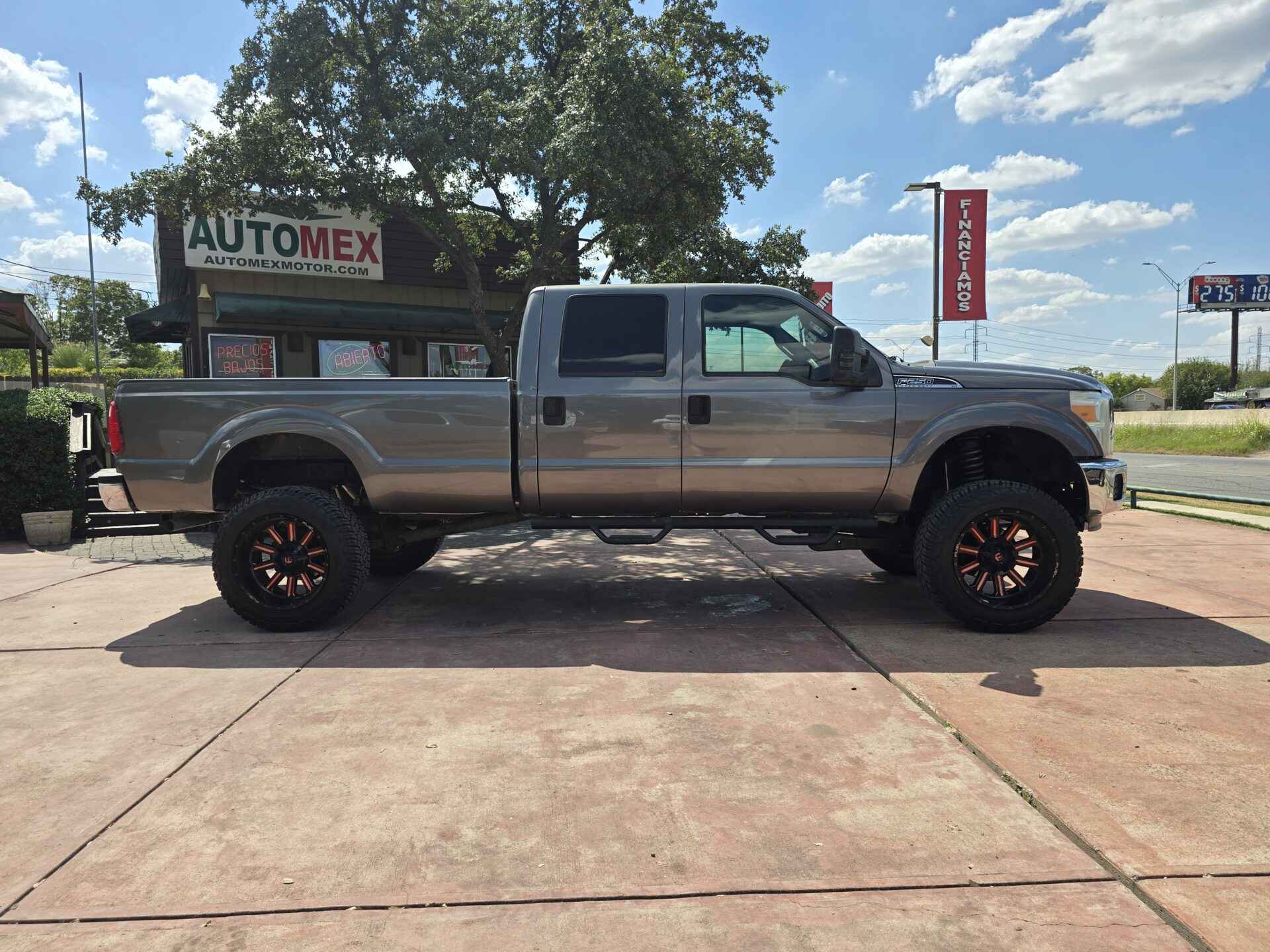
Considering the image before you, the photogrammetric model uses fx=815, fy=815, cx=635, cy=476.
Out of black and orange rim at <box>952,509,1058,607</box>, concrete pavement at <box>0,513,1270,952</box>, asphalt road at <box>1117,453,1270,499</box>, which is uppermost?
black and orange rim at <box>952,509,1058,607</box>

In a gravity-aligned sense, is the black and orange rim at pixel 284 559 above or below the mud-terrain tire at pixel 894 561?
above

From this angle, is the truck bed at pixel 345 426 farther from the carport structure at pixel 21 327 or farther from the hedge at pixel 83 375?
the hedge at pixel 83 375

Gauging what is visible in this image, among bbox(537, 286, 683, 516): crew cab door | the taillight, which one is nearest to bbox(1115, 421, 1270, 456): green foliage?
bbox(537, 286, 683, 516): crew cab door

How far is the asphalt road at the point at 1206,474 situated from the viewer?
14.2 metres

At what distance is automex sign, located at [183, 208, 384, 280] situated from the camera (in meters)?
15.0

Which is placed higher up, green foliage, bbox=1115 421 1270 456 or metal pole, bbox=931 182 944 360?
metal pole, bbox=931 182 944 360

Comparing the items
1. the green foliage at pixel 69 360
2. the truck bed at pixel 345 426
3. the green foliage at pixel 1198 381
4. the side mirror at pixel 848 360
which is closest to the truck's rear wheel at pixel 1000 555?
the side mirror at pixel 848 360

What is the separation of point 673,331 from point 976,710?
2.77 metres

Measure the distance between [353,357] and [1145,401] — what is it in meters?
93.6

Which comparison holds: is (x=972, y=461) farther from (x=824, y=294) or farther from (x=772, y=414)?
(x=824, y=294)

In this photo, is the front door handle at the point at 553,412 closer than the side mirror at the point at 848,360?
No

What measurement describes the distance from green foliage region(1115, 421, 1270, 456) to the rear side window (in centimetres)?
2903

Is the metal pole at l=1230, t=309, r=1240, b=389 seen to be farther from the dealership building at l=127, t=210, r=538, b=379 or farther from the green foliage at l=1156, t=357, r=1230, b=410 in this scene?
the dealership building at l=127, t=210, r=538, b=379

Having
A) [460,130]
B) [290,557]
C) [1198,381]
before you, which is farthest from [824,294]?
[1198,381]
